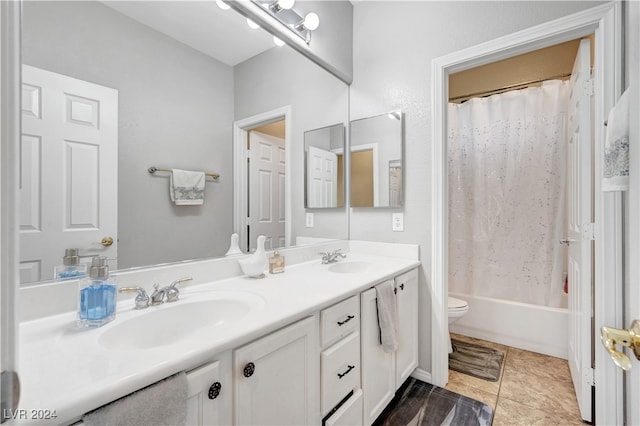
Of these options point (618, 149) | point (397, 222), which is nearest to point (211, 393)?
point (618, 149)

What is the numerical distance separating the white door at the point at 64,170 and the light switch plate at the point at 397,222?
1569 millimetres

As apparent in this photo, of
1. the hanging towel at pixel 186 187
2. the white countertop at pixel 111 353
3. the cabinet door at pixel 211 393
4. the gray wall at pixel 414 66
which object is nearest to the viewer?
the white countertop at pixel 111 353

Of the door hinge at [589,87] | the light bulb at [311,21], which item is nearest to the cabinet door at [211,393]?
the light bulb at [311,21]

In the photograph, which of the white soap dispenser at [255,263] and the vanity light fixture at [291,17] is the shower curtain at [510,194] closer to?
the vanity light fixture at [291,17]

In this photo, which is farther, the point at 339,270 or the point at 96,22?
the point at 339,270

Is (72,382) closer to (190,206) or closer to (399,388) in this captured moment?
(190,206)

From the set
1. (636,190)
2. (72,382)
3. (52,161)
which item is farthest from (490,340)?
(52,161)

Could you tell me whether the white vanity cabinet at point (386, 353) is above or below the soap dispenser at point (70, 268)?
below

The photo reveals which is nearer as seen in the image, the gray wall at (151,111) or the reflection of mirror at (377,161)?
the gray wall at (151,111)

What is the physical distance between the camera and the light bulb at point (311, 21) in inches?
65.3

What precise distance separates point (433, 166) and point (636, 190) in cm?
119

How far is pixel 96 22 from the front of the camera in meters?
0.98

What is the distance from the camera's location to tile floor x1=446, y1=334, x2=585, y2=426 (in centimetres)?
152

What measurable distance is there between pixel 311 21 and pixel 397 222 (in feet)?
4.50
